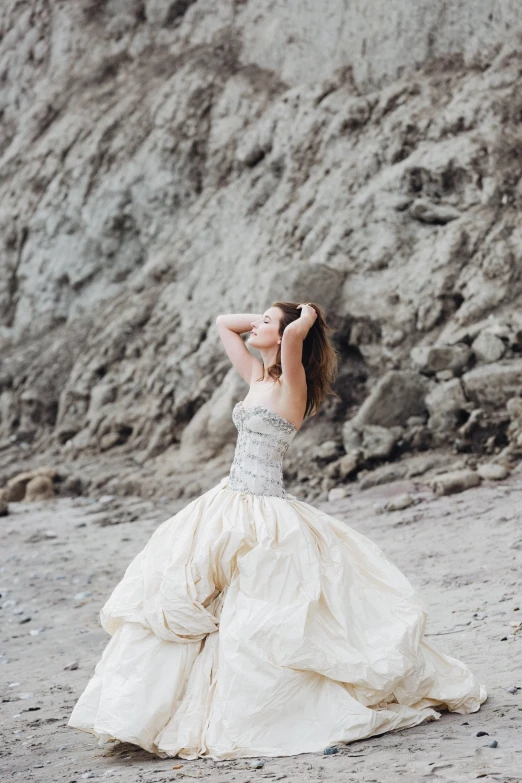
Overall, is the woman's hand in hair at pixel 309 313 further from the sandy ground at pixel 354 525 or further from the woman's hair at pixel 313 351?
the sandy ground at pixel 354 525

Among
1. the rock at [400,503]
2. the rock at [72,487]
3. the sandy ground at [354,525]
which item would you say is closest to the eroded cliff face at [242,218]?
the rock at [72,487]

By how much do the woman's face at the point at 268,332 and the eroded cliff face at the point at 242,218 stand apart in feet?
19.7

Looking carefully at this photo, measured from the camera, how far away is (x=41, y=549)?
31.8 ft

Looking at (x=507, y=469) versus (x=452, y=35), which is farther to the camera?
(x=452, y=35)

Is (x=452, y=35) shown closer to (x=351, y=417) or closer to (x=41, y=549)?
(x=351, y=417)

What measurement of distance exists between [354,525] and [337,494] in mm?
1150

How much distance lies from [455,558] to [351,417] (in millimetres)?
4227

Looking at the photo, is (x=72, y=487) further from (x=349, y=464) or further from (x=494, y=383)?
(x=494, y=383)

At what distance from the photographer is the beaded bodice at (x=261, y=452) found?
13.9 ft

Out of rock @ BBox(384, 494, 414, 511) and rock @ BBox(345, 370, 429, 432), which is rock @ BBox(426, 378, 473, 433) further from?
rock @ BBox(384, 494, 414, 511)

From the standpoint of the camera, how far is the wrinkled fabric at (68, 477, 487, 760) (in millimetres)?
3576

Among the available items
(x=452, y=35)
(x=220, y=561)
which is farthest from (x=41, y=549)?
(x=452, y=35)

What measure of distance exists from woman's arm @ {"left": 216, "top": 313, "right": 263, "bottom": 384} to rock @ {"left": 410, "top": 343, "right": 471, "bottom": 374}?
616cm

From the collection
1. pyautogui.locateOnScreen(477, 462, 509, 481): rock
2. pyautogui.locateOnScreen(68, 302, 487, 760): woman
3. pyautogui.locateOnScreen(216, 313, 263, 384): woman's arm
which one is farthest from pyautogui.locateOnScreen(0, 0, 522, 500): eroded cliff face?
pyautogui.locateOnScreen(68, 302, 487, 760): woman
